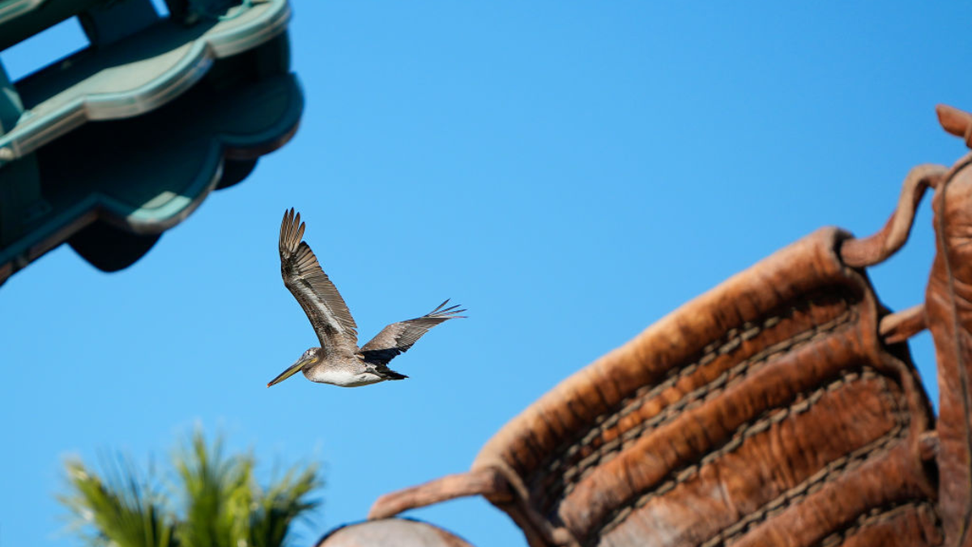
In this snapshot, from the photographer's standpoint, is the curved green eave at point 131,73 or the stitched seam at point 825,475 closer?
the stitched seam at point 825,475

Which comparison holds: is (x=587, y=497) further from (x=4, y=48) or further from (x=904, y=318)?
(x=4, y=48)

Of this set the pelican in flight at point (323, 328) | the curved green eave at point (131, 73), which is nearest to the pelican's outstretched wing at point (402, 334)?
the pelican in flight at point (323, 328)

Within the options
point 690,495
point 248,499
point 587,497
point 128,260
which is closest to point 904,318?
point 690,495

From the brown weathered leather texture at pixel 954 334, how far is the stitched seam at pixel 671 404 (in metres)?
0.39

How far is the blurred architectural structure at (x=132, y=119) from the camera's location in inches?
247

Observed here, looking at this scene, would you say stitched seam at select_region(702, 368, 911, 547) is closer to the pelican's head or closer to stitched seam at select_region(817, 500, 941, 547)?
stitched seam at select_region(817, 500, 941, 547)

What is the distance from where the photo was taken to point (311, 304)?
6.91 m

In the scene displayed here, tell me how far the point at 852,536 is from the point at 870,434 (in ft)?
1.55

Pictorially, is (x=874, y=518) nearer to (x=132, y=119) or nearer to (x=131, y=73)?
(x=131, y=73)

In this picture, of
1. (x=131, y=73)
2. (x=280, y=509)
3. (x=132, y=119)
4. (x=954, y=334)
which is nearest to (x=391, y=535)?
(x=280, y=509)

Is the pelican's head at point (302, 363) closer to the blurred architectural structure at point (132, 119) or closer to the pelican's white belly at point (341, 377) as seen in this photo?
the pelican's white belly at point (341, 377)

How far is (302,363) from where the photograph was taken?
276 inches

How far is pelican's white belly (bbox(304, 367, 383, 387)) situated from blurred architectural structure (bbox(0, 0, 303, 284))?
4.02 ft

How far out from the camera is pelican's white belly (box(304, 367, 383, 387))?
272 inches
